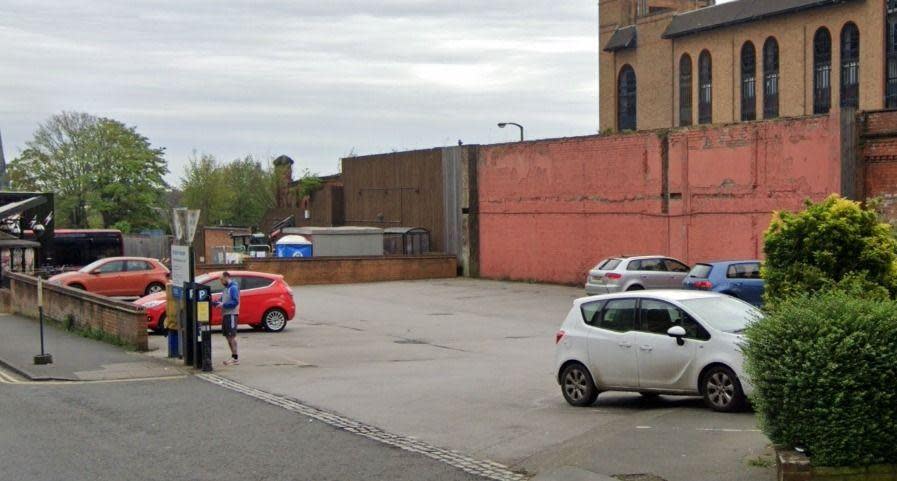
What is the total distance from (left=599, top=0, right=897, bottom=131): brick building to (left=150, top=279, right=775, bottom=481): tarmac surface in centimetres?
4028

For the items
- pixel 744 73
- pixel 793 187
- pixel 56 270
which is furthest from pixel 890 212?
pixel 744 73

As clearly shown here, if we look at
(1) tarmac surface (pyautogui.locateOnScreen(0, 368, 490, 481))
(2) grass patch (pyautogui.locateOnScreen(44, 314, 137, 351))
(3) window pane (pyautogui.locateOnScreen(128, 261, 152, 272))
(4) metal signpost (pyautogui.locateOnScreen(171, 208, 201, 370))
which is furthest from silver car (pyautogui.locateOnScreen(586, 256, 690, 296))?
(1) tarmac surface (pyautogui.locateOnScreen(0, 368, 490, 481))

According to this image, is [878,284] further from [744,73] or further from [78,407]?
[744,73]

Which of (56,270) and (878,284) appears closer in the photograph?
(878,284)

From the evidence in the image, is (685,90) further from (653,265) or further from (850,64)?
(653,265)

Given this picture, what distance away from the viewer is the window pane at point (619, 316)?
14477 millimetres

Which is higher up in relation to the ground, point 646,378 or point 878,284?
point 878,284

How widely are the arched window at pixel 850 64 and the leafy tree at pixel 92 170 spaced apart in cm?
4929

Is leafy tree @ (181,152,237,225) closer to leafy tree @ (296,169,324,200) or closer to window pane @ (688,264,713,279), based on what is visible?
leafy tree @ (296,169,324,200)

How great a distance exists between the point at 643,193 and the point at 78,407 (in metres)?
27.3

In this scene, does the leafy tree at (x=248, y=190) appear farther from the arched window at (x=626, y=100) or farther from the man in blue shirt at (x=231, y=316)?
the man in blue shirt at (x=231, y=316)

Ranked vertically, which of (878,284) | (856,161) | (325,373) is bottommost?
(325,373)

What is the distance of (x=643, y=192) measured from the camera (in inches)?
1551

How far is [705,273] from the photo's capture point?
89.2 feet
